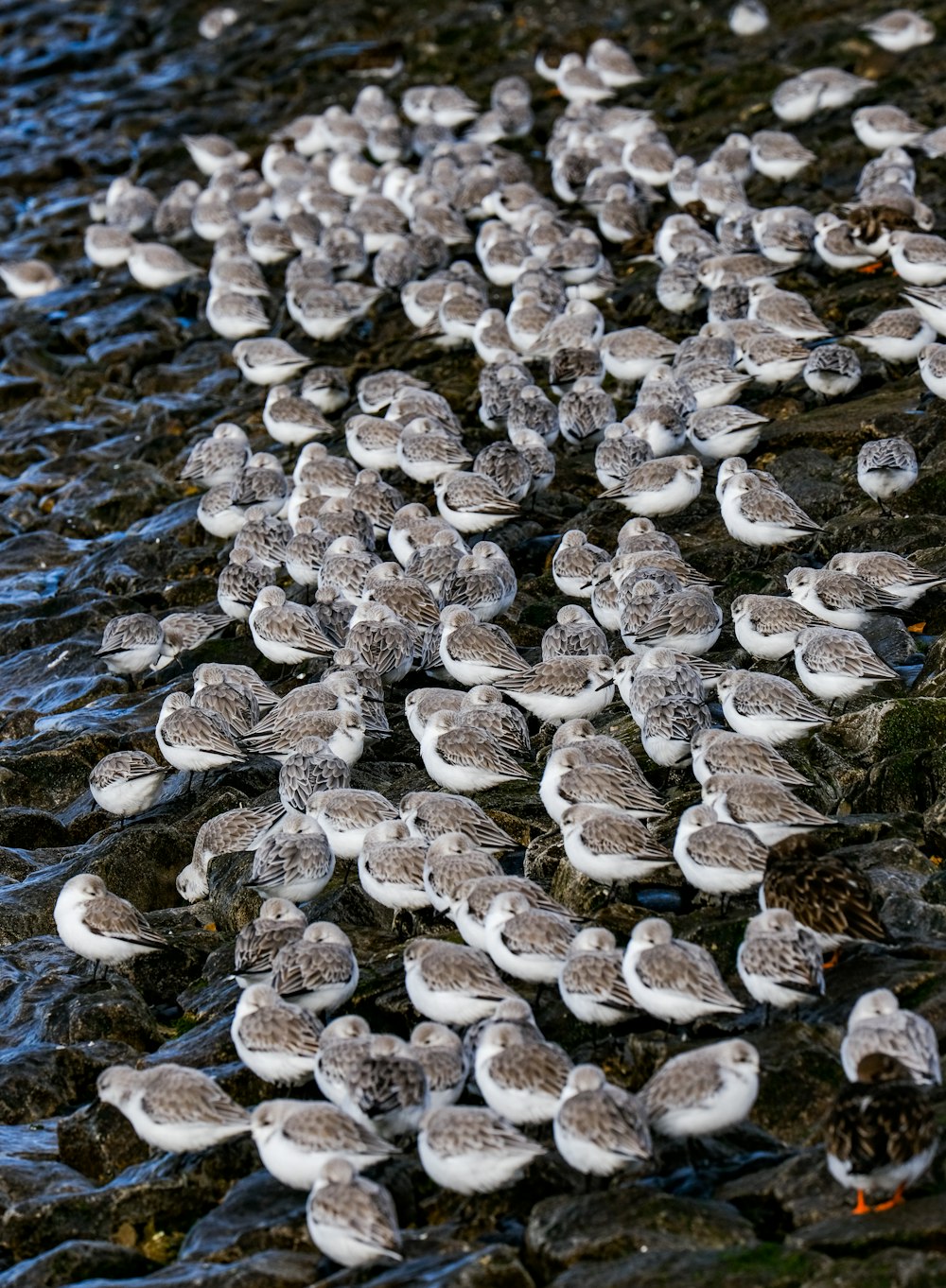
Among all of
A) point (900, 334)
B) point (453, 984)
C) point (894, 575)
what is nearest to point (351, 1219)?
point (453, 984)

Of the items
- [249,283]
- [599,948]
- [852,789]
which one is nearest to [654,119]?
[249,283]

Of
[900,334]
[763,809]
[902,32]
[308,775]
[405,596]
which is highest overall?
[763,809]

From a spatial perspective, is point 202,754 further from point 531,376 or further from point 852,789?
point 531,376

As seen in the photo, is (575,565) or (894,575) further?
(575,565)

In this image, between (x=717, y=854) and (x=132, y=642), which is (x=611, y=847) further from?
(x=132, y=642)

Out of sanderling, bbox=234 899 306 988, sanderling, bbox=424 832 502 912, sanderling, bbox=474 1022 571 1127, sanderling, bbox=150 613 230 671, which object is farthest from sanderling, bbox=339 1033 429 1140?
sanderling, bbox=150 613 230 671

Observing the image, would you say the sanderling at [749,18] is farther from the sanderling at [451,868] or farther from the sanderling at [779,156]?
the sanderling at [451,868]
